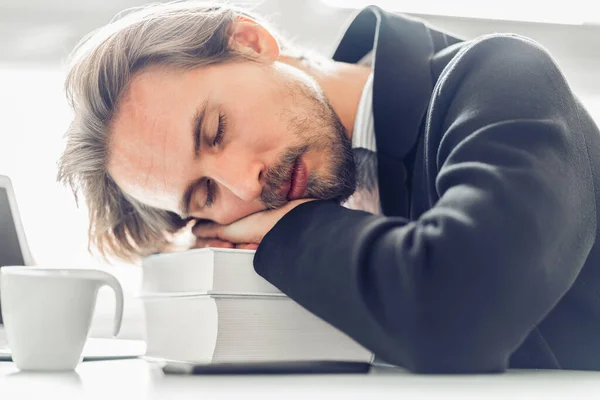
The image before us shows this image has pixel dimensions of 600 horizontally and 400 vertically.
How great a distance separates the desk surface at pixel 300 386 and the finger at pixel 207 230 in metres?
0.33

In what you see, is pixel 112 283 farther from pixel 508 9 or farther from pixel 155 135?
pixel 508 9

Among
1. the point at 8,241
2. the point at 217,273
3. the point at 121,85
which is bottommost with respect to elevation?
the point at 8,241

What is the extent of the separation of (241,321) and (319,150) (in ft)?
1.22

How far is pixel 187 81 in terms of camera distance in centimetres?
98

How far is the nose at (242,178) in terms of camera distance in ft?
2.95

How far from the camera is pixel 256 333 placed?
2.23ft

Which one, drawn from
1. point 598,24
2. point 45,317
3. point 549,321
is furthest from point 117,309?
point 598,24

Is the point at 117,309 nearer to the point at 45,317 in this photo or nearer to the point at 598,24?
the point at 45,317

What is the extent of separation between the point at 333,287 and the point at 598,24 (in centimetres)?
117

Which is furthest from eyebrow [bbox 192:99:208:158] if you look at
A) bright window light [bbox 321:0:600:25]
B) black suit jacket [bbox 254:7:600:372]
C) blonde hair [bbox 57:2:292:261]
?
bright window light [bbox 321:0:600:25]

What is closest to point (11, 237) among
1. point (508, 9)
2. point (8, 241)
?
point (8, 241)

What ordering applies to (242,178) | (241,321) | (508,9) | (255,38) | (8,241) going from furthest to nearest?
(508,9)
(255,38)
(8,241)
(242,178)
(241,321)

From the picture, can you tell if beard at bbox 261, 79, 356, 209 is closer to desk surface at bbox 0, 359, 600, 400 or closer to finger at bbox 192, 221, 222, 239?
finger at bbox 192, 221, 222, 239

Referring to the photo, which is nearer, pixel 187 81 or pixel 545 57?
pixel 545 57
